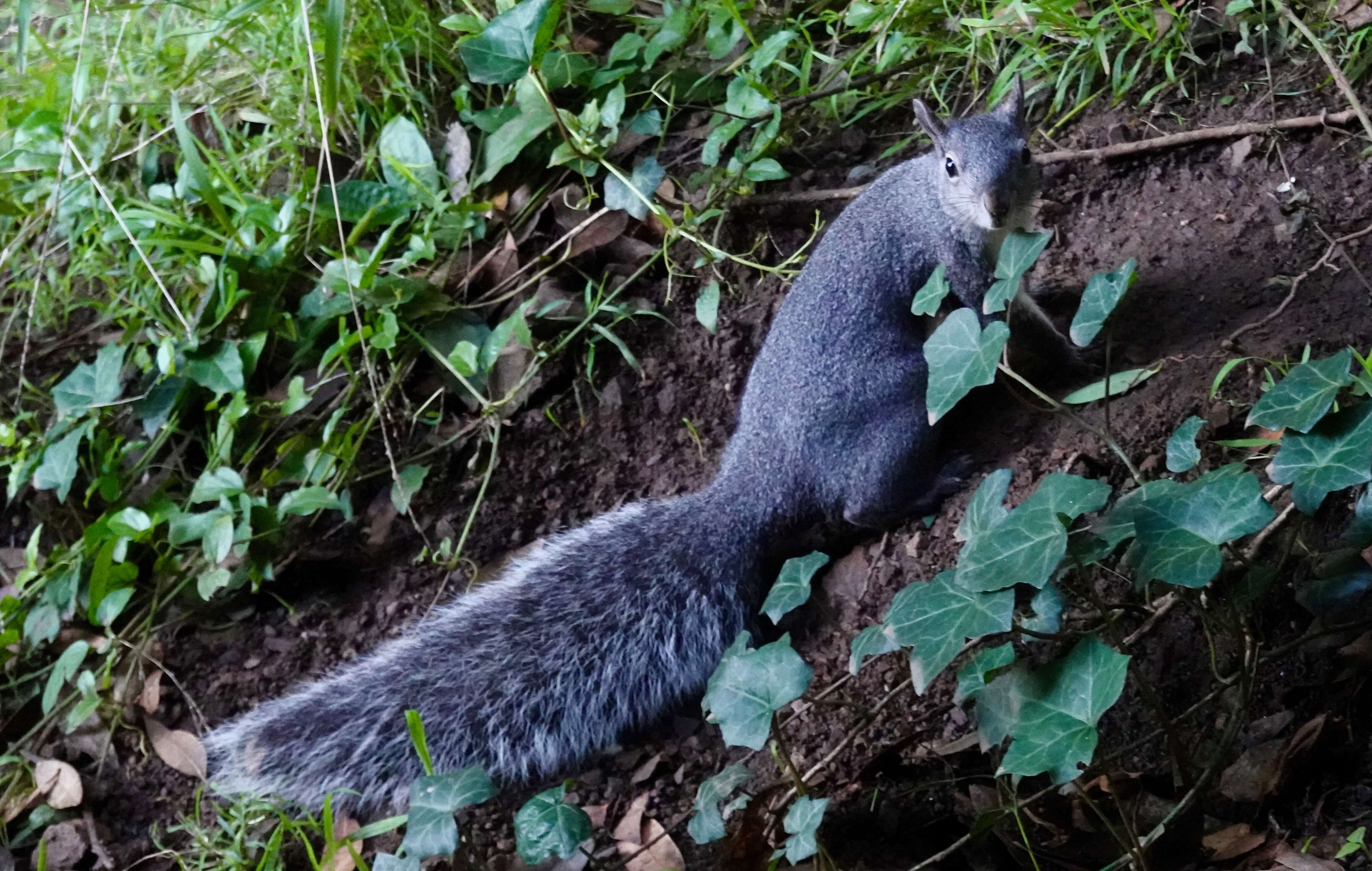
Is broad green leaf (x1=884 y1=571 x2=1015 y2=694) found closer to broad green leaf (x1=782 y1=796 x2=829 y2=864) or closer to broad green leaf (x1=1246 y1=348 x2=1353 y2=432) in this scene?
broad green leaf (x1=782 y1=796 x2=829 y2=864)

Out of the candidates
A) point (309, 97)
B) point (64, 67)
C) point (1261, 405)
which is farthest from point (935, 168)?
point (64, 67)

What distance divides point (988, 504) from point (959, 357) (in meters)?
0.33

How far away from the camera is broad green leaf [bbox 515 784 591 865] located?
203 cm

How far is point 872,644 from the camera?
202 cm

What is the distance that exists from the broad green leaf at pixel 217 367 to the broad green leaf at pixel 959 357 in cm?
242

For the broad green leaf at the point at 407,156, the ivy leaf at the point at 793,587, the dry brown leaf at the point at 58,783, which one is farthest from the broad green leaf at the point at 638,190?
the dry brown leaf at the point at 58,783

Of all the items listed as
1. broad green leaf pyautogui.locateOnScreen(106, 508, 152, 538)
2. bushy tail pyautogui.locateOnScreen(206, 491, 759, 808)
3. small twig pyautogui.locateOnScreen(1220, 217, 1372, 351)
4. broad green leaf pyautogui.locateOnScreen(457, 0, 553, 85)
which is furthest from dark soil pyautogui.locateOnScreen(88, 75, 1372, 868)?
broad green leaf pyautogui.locateOnScreen(457, 0, 553, 85)

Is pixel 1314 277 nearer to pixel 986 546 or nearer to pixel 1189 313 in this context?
pixel 1189 313

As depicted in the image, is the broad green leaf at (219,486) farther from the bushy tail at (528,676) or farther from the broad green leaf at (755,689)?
the broad green leaf at (755,689)

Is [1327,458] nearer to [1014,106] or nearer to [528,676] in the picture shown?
[1014,106]

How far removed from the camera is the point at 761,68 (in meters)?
3.67

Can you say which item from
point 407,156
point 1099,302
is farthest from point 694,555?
point 407,156

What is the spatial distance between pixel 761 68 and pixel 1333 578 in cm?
249

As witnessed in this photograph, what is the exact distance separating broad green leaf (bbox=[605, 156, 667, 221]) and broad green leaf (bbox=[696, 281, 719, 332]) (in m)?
0.40
